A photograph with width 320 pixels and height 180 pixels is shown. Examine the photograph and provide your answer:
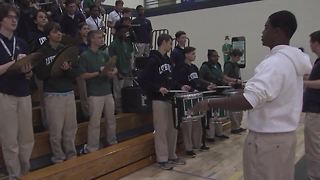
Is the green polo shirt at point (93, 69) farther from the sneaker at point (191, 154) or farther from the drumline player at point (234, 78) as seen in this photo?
the drumline player at point (234, 78)

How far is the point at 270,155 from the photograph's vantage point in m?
2.05

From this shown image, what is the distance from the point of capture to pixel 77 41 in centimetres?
519

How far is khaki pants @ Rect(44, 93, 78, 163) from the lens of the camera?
420cm

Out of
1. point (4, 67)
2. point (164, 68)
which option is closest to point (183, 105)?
point (164, 68)

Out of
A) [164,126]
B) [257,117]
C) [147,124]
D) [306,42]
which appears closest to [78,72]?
[164,126]

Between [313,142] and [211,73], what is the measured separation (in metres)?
2.97

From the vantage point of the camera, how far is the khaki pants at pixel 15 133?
11.6 feet

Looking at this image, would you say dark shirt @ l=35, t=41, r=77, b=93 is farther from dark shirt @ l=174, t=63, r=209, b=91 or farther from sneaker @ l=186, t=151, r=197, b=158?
sneaker @ l=186, t=151, r=197, b=158

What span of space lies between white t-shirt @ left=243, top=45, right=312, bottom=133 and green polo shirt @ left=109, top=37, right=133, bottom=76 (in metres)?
4.09

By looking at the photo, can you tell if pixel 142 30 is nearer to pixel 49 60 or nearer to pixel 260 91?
pixel 49 60

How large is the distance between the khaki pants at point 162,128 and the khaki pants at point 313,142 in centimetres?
183

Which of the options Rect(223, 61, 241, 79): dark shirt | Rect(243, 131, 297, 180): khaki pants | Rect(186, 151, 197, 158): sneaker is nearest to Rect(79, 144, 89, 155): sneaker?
Rect(186, 151, 197, 158): sneaker

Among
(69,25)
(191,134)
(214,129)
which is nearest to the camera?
(191,134)

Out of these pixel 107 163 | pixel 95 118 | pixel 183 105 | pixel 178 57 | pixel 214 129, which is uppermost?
pixel 178 57
